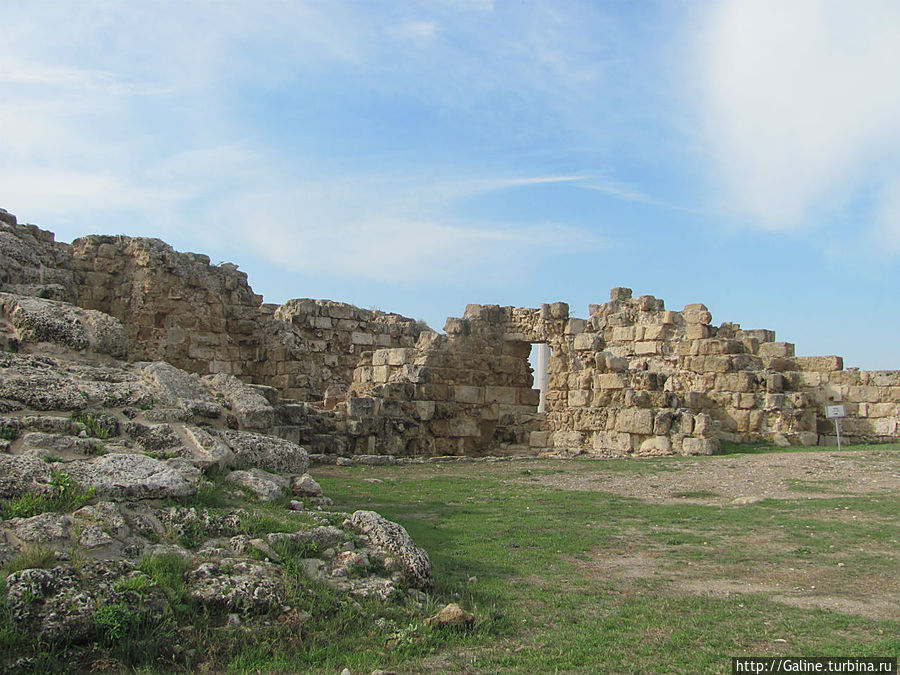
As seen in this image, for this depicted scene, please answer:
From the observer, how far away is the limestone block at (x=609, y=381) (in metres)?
18.6

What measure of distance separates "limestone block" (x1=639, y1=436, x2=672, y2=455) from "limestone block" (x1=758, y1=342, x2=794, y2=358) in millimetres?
5224

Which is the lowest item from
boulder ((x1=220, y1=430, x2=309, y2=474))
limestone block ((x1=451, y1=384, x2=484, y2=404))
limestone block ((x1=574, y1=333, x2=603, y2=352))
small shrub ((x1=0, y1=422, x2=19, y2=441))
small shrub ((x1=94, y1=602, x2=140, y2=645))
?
small shrub ((x1=94, y1=602, x2=140, y2=645))

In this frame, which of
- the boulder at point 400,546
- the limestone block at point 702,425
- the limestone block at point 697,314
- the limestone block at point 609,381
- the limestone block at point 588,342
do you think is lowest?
the boulder at point 400,546

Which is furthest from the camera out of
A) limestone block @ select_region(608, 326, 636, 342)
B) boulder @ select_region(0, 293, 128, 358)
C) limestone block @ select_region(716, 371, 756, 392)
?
limestone block @ select_region(608, 326, 636, 342)

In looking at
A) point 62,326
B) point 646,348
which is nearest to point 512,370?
point 646,348

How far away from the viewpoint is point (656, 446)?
17.3 m

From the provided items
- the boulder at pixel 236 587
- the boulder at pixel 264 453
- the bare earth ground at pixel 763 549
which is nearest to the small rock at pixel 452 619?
the boulder at pixel 236 587

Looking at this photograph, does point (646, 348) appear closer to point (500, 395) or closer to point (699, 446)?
point (500, 395)

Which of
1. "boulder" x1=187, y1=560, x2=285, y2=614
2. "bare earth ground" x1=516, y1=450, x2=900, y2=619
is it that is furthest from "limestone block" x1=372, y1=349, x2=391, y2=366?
"boulder" x1=187, y1=560, x2=285, y2=614

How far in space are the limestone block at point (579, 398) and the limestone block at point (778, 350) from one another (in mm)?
5312

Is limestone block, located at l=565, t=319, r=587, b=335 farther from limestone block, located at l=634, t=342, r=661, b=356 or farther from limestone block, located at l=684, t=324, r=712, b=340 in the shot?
limestone block, located at l=684, t=324, r=712, b=340

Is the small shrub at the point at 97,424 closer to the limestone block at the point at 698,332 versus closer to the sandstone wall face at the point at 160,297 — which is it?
the sandstone wall face at the point at 160,297

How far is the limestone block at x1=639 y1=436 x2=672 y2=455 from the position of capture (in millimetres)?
17188

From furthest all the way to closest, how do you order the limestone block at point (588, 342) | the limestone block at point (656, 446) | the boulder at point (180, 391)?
the limestone block at point (588, 342)
the limestone block at point (656, 446)
the boulder at point (180, 391)
